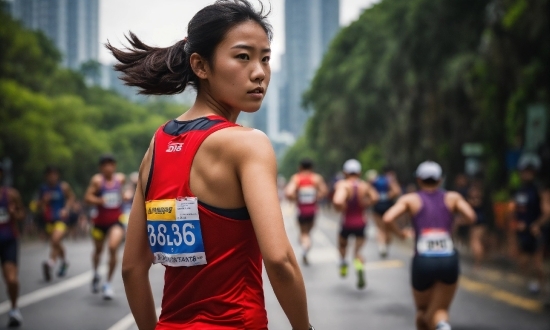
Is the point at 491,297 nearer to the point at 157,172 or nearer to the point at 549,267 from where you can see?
the point at 549,267

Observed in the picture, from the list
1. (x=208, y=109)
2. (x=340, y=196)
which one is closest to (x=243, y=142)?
(x=208, y=109)

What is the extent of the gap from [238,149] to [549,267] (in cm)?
1609

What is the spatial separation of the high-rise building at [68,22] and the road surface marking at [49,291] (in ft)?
120

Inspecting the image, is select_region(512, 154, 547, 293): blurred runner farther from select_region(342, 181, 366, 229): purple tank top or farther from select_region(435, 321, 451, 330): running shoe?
select_region(435, 321, 451, 330): running shoe

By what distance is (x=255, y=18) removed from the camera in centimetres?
267

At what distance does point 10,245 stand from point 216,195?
8013 millimetres

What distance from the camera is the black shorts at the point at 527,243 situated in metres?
12.9

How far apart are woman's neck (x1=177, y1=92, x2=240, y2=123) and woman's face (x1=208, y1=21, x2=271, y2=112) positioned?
0.07 meters

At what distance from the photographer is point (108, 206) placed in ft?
42.0

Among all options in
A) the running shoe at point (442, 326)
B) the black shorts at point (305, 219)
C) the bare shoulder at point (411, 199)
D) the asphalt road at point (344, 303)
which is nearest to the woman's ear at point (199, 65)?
the running shoe at point (442, 326)

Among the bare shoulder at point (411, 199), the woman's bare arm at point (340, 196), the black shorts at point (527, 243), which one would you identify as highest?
the bare shoulder at point (411, 199)

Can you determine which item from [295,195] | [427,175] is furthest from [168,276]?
[295,195]

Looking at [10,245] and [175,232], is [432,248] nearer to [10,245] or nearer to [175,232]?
[10,245]

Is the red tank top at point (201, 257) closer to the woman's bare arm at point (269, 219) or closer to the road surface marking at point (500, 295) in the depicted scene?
the woman's bare arm at point (269, 219)
